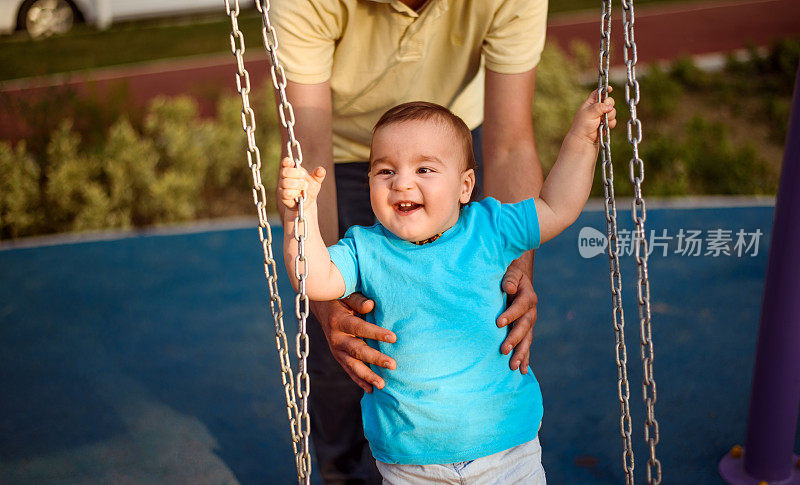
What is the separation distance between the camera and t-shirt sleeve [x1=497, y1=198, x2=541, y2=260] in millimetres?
2012

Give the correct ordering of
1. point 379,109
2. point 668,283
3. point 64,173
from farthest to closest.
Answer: point 64,173 → point 668,283 → point 379,109

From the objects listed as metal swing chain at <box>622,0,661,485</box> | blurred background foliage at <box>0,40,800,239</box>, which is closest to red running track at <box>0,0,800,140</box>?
blurred background foliage at <box>0,40,800,239</box>

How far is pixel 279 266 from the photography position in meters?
5.14

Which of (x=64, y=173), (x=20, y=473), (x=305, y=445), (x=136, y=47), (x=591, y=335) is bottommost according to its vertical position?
(x=20, y=473)

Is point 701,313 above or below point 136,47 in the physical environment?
below

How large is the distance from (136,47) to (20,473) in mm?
10696

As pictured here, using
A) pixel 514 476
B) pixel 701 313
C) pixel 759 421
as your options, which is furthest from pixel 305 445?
pixel 701 313

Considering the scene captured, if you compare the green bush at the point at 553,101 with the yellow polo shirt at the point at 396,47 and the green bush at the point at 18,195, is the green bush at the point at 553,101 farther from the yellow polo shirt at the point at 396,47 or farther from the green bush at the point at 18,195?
the yellow polo shirt at the point at 396,47

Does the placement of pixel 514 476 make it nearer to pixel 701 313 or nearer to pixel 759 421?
pixel 759 421

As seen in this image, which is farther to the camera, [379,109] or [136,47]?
[136,47]

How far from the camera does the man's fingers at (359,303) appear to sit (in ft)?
6.56

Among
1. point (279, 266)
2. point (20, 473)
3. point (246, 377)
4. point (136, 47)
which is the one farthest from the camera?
point (136, 47)

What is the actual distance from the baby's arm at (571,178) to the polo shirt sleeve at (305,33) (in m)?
0.69

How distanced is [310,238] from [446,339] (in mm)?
399
